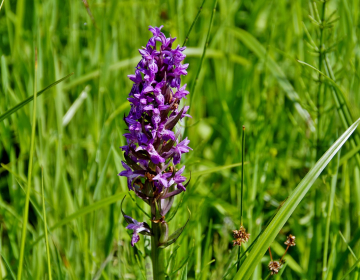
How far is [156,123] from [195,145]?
6.17 feet

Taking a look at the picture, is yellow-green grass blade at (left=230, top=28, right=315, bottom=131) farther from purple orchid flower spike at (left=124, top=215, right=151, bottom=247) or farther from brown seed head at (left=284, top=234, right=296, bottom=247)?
purple orchid flower spike at (left=124, top=215, right=151, bottom=247)

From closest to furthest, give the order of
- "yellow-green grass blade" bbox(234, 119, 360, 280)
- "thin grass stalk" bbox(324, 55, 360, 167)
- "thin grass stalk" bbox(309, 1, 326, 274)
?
"yellow-green grass blade" bbox(234, 119, 360, 280), "thin grass stalk" bbox(324, 55, 360, 167), "thin grass stalk" bbox(309, 1, 326, 274)

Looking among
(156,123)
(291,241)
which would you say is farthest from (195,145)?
(156,123)

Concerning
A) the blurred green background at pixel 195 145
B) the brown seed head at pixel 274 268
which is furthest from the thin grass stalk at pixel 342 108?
the brown seed head at pixel 274 268

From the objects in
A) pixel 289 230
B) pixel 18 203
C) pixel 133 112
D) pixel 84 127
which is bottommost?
pixel 289 230

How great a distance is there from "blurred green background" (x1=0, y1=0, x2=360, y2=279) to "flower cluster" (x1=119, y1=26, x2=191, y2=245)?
1.09 ft

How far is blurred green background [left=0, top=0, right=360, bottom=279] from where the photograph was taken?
2.29 meters

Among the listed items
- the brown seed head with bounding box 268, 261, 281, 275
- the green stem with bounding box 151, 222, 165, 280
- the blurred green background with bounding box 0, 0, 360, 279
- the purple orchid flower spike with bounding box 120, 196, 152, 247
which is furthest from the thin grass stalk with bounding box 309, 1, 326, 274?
the purple orchid flower spike with bounding box 120, 196, 152, 247

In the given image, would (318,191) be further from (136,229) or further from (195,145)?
(136,229)

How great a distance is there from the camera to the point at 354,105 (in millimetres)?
2900

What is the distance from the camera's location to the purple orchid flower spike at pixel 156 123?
1.54 meters

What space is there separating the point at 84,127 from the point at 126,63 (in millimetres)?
633

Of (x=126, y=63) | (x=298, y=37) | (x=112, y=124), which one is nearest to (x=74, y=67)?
(x=126, y=63)

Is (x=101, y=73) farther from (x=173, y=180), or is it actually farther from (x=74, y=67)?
(x=173, y=180)
